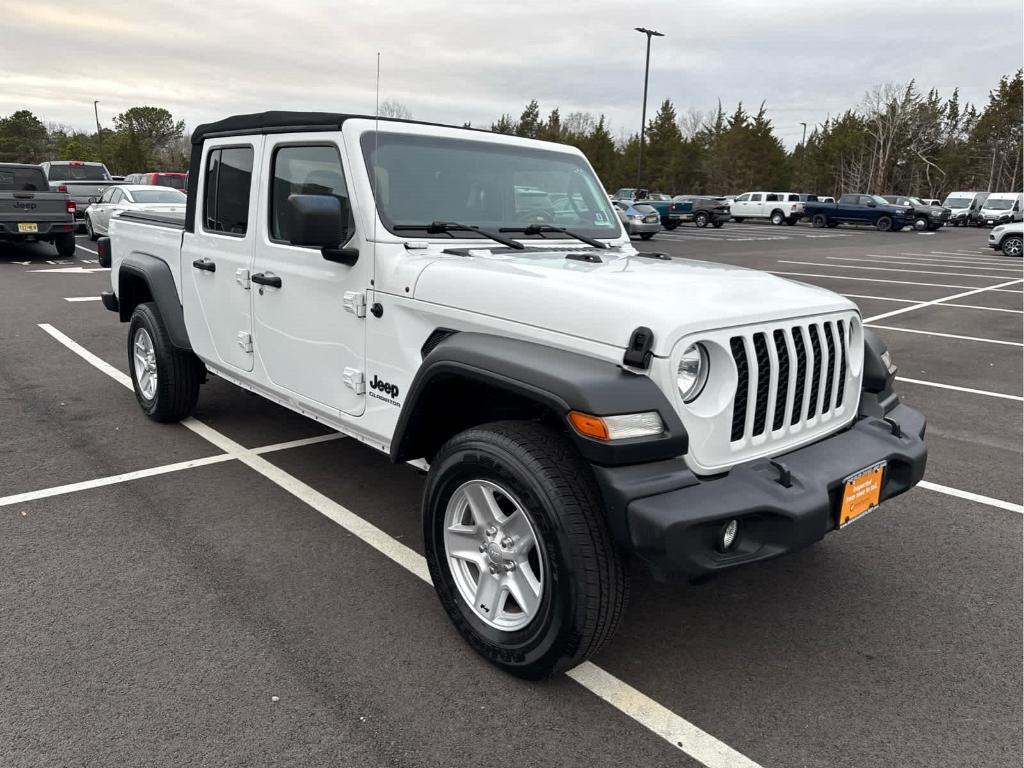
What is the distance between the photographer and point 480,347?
9.19 feet

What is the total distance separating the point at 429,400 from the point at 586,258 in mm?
996

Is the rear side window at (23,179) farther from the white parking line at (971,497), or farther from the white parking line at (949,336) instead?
the white parking line at (971,497)

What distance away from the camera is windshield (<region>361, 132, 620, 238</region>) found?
3.60 meters

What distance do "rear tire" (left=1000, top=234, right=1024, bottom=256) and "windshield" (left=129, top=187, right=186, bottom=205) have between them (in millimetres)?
23447

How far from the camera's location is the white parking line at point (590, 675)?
2.50m

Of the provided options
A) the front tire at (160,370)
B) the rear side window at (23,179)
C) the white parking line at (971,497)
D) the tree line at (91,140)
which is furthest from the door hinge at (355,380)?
the tree line at (91,140)

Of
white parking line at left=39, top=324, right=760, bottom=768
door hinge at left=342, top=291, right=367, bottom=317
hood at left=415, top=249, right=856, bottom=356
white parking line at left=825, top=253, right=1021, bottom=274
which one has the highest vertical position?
hood at left=415, top=249, right=856, bottom=356

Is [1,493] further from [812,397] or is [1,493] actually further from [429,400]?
[812,397]

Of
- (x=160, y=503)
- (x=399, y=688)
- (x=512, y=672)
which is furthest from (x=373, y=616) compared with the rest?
(x=160, y=503)

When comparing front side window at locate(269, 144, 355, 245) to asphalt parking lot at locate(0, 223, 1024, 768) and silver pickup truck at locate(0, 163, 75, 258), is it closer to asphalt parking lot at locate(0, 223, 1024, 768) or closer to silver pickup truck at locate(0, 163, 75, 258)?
asphalt parking lot at locate(0, 223, 1024, 768)

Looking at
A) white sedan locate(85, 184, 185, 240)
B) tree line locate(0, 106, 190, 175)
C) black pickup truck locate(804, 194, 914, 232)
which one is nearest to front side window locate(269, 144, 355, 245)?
white sedan locate(85, 184, 185, 240)

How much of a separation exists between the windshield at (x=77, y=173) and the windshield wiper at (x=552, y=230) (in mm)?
22856

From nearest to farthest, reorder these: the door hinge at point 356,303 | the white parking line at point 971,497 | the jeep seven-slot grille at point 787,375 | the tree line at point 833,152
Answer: the jeep seven-slot grille at point 787,375
the door hinge at point 356,303
the white parking line at point 971,497
the tree line at point 833,152

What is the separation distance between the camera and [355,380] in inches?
140
